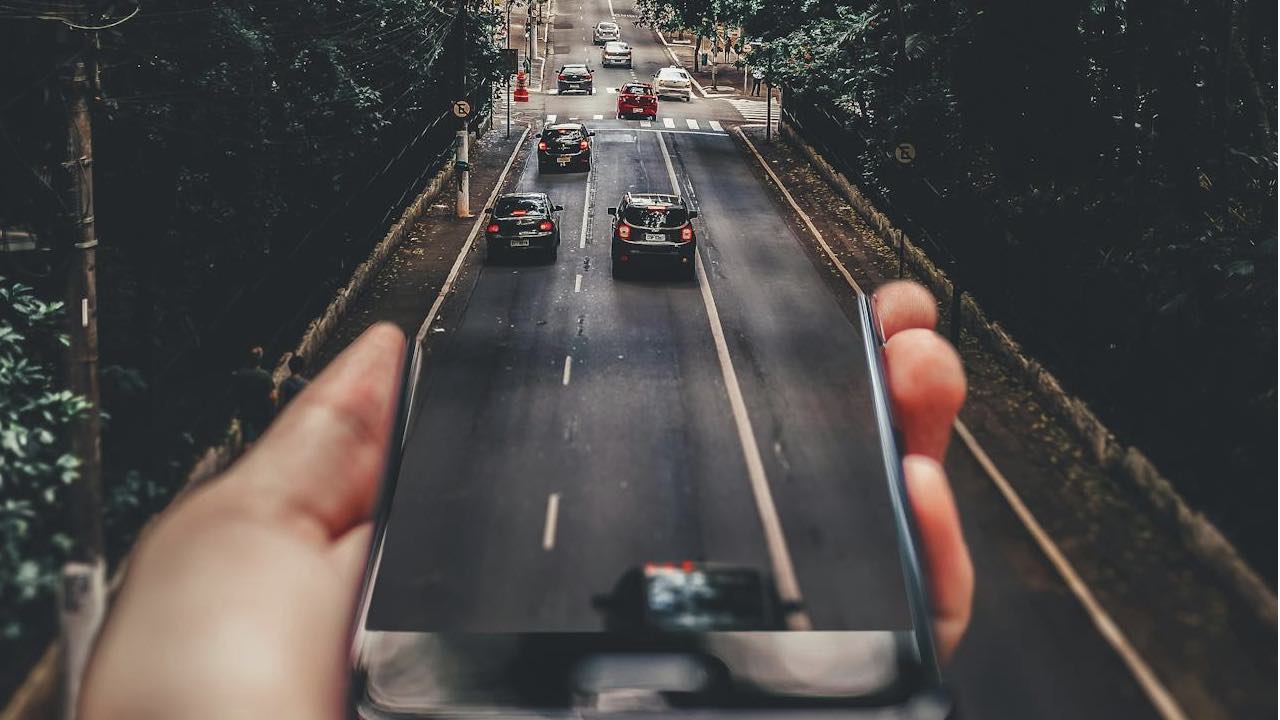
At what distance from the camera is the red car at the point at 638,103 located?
59031 mm

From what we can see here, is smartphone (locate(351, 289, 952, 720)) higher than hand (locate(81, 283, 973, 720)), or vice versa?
hand (locate(81, 283, 973, 720))

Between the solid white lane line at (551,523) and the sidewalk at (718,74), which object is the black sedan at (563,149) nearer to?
the sidewalk at (718,74)

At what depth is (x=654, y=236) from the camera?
86.6ft

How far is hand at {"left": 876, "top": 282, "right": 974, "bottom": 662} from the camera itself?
2404 mm

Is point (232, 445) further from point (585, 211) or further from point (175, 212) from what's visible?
point (585, 211)

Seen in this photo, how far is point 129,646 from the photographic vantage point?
1749 mm

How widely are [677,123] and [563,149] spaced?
18017mm

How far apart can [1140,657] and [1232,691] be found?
32.3 inches

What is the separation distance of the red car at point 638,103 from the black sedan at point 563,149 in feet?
55.9

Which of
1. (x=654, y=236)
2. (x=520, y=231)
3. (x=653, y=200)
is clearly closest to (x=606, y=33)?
(x=520, y=231)

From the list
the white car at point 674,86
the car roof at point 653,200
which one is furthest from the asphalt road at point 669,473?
the white car at point 674,86

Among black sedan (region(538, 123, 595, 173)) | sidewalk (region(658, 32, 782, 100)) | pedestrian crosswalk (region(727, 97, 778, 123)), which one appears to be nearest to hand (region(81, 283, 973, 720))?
black sedan (region(538, 123, 595, 173))

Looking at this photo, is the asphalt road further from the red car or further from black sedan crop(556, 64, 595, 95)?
black sedan crop(556, 64, 595, 95)

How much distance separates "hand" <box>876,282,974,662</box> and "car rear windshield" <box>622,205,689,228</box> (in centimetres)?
2423
